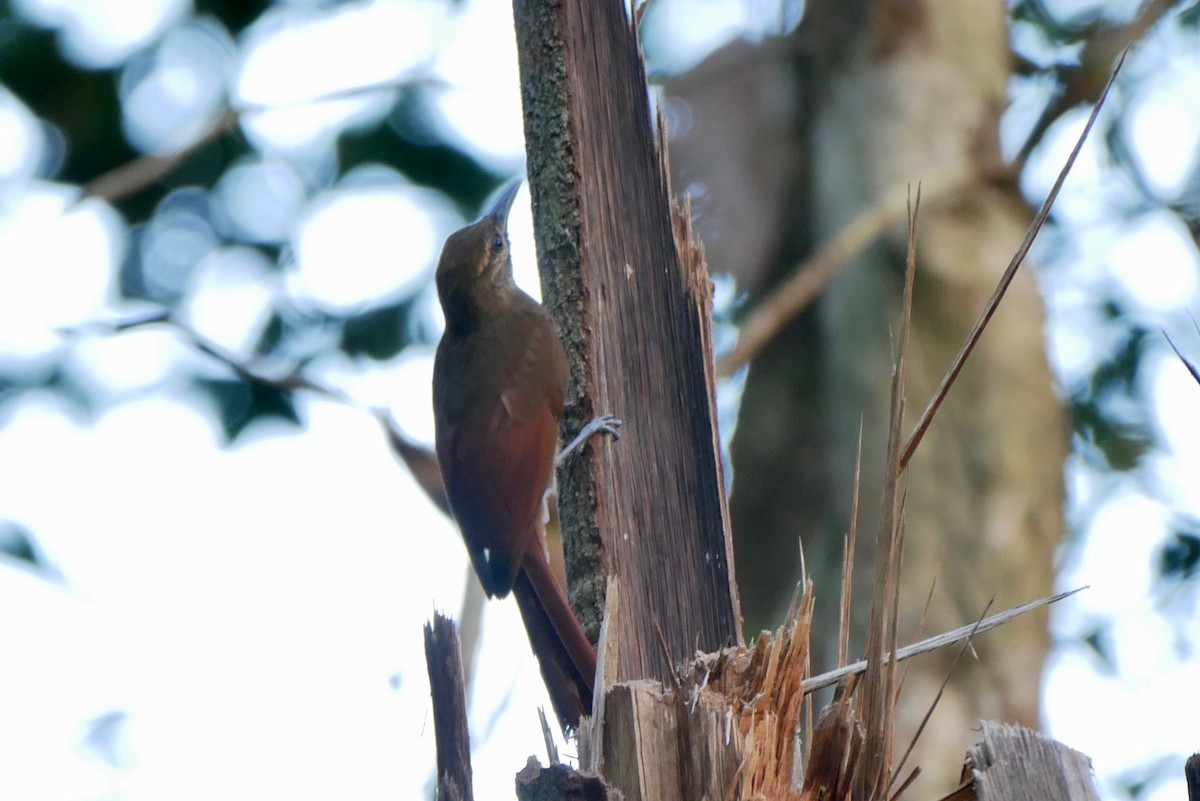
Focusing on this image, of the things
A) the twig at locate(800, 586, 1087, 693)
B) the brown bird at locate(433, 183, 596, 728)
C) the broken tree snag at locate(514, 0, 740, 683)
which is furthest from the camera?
the brown bird at locate(433, 183, 596, 728)

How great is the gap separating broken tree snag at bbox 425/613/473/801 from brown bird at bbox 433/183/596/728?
3.16 ft

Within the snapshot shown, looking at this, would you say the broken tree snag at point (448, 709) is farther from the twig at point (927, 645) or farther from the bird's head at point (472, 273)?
the bird's head at point (472, 273)

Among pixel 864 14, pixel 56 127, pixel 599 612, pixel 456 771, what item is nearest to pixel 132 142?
pixel 56 127

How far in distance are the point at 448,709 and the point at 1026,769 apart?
0.67 meters

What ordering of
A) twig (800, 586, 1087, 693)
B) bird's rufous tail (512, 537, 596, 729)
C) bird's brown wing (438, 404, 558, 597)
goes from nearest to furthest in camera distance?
twig (800, 586, 1087, 693), bird's rufous tail (512, 537, 596, 729), bird's brown wing (438, 404, 558, 597)

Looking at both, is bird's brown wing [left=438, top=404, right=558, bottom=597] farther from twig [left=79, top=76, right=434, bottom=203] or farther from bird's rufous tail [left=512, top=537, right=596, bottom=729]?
twig [left=79, top=76, right=434, bottom=203]

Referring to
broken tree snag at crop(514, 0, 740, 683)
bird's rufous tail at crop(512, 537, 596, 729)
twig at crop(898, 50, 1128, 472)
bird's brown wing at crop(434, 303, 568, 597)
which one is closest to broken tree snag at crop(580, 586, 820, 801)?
twig at crop(898, 50, 1128, 472)

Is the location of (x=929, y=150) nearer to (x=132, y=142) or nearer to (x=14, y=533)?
(x=132, y=142)

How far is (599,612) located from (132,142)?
456cm

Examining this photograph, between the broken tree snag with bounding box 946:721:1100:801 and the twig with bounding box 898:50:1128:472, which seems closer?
the broken tree snag with bounding box 946:721:1100:801

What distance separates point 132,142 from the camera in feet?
20.7

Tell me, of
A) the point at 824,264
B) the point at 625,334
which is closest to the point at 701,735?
the point at 625,334

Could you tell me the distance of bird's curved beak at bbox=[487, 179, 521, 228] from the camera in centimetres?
428

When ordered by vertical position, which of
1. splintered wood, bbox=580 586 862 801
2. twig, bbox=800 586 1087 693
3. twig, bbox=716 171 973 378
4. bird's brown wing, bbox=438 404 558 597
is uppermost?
twig, bbox=716 171 973 378
